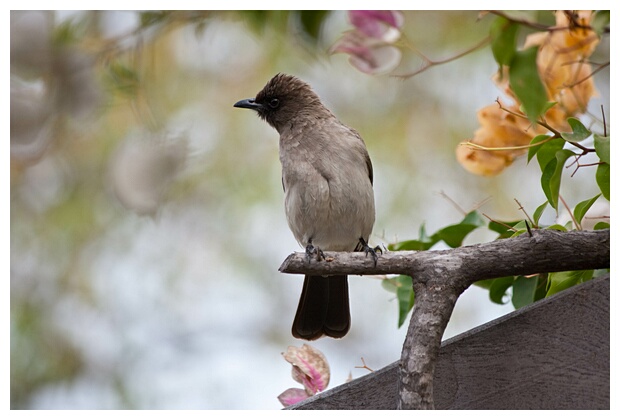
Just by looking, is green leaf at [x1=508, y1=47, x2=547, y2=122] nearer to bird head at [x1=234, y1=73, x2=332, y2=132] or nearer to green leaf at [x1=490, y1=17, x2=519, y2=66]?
green leaf at [x1=490, y1=17, x2=519, y2=66]

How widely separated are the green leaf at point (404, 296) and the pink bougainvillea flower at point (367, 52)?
63 centimetres

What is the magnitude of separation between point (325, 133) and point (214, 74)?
1.09m

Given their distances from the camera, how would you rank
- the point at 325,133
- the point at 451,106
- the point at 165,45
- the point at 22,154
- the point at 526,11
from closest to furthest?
1. the point at 526,11
2. the point at 22,154
3. the point at 325,133
4. the point at 165,45
5. the point at 451,106

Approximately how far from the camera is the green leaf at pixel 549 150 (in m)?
2.03

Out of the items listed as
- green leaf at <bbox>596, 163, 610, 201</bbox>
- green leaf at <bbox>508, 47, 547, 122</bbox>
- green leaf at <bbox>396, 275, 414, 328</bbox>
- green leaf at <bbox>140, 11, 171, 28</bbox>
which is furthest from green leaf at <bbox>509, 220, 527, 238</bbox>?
green leaf at <bbox>140, 11, 171, 28</bbox>

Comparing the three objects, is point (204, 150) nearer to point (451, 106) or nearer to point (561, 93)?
point (451, 106)

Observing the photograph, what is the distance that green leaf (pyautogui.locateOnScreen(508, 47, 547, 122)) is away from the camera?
1651 millimetres

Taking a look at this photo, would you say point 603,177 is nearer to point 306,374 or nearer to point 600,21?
point 600,21

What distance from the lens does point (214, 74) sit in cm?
401

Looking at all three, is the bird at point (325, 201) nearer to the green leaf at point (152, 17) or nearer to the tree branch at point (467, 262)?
the green leaf at point (152, 17)

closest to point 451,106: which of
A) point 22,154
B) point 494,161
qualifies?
point 494,161

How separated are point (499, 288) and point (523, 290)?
0.29 feet

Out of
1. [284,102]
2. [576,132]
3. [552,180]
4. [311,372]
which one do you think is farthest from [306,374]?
[284,102]

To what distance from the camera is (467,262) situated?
6.40 feet
